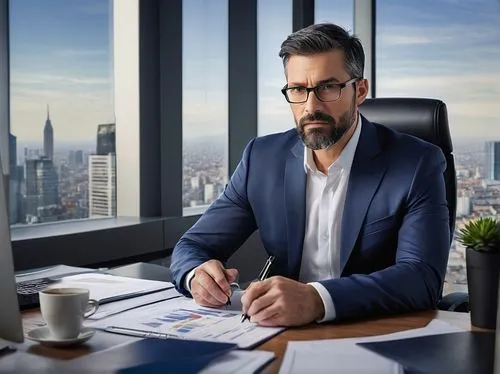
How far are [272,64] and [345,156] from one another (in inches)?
83.3

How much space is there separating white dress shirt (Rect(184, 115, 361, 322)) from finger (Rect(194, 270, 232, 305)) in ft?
1.43

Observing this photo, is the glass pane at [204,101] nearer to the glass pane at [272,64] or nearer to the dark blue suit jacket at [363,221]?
the glass pane at [272,64]

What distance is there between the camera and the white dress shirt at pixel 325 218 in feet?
6.10

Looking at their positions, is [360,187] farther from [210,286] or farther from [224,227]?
[210,286]

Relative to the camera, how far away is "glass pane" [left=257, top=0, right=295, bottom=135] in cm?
386

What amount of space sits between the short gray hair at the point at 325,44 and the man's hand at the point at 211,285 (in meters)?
0.68

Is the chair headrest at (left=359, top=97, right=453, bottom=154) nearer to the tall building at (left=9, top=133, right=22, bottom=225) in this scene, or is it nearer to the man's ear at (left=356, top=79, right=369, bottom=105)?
the man's ear at (left=356, top=79, right=369, bottom=105)

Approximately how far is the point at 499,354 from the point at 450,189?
5.10 feet

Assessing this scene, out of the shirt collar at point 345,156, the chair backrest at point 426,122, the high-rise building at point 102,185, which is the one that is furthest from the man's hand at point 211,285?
the high-rise building at point 102,185

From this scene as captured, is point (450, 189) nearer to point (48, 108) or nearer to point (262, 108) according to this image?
point (48, 108)

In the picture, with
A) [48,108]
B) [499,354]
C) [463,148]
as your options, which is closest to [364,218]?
[499,354]

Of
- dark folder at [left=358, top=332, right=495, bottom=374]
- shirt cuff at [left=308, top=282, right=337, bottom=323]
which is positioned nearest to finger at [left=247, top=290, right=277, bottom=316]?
shirt cuff at [left=308, top=282, right=337, bottom=323]

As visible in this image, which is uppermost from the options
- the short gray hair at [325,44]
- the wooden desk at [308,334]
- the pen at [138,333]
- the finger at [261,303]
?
the short gray hair at [325,44]

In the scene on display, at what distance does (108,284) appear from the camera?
172 centimetres
